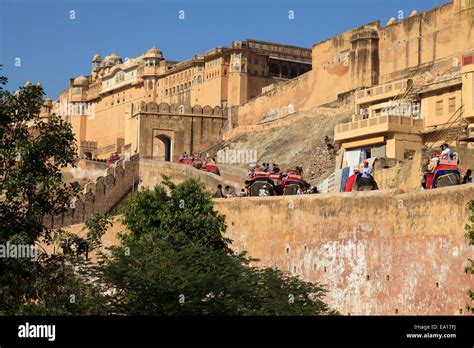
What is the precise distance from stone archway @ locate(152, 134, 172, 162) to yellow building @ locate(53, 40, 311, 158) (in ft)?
3.99

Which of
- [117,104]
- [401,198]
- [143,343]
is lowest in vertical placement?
[143,343]

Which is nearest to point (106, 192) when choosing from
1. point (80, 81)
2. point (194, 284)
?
point (194, 284)

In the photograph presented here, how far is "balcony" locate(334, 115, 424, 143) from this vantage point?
38219mm

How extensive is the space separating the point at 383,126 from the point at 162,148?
86.9ft

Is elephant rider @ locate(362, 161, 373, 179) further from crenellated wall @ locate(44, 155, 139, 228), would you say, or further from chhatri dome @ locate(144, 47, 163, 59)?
chhatri dome @ locate(144, 47, 163, 59)

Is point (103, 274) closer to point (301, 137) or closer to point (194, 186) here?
point (194, 186)

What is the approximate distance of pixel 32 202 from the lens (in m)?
20.6

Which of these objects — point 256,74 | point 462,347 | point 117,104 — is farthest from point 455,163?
point 117,104

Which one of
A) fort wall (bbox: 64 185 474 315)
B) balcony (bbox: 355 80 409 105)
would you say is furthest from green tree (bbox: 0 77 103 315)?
balcony (bbox: 355 80 409 105)

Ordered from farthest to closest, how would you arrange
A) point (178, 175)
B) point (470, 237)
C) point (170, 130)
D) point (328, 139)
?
point (170, 130) → point (328, 139) → point (178, 175) → point (470, 237)

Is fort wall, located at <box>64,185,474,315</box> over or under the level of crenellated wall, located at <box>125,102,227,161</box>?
under

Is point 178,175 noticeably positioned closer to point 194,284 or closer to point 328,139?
point 328,139

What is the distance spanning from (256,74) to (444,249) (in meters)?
50.8

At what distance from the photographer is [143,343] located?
57.1 ft
